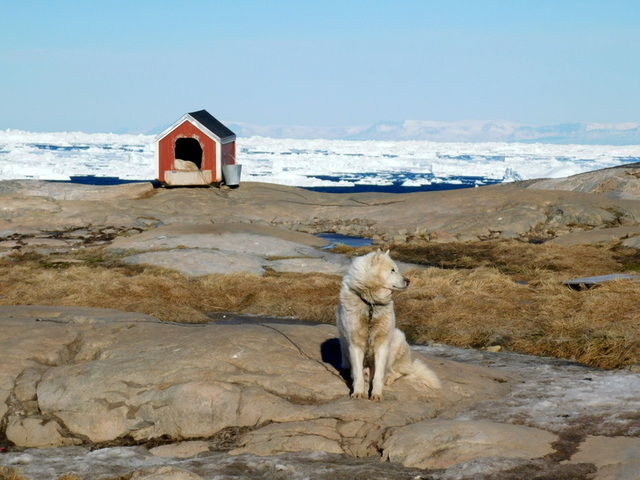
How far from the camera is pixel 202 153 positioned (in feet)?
125

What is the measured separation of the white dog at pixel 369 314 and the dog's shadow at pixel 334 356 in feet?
1.67

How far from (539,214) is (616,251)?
9.33 m

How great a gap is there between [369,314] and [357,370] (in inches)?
25.9

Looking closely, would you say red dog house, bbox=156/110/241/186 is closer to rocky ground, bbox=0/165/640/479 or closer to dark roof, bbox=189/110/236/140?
dark roof, bbox=189/110/236/140

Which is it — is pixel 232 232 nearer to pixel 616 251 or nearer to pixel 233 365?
pixel 616 251

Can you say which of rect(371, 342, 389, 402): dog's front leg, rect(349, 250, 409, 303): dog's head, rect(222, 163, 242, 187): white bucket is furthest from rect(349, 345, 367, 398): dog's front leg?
rect(222, 163, 242, 187): white bucket

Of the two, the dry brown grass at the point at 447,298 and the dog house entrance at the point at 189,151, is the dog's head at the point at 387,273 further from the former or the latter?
the dog house entrance at the point at 189,151

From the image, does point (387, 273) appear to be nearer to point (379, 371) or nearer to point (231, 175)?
point (379, 371)

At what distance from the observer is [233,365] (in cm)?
931

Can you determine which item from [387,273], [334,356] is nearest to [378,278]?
[387,273]

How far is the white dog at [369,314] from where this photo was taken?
844cm

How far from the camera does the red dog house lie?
37344 millimetres

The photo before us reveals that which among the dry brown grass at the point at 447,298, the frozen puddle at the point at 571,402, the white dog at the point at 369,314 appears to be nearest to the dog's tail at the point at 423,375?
the white dog at the point at 369,314

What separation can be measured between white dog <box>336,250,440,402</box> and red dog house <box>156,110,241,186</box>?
29.5 metres
